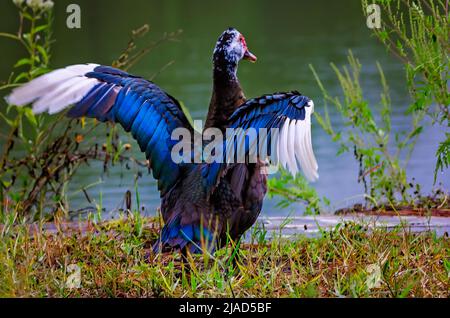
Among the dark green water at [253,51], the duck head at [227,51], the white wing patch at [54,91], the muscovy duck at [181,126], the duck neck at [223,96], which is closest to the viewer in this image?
the muscovy duck at [181,126]

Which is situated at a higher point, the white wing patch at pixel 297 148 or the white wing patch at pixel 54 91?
the white wing patch at pixel 54 91

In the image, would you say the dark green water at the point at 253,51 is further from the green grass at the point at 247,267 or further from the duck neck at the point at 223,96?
the duck neck at the point at 223,96

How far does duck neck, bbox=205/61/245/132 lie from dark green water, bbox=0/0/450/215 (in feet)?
9.88

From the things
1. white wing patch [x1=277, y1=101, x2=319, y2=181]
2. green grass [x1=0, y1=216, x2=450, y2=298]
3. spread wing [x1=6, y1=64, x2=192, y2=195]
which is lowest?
green grass [x1=0, y1=216, x2=450, y2=298]

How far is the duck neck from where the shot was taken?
466cm

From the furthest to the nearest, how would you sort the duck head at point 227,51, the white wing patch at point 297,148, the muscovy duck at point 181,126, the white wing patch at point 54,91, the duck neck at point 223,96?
the duck head at point 227,51, the duck neck at point 223,96, the white wing patch at point 54,91, the muscovy duck at point 181,126, the white wing patch at point 297,148

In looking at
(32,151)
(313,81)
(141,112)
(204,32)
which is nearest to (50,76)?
(141,112)

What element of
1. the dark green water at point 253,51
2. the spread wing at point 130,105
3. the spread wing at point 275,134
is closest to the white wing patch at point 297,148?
the spread wing at point 275,134

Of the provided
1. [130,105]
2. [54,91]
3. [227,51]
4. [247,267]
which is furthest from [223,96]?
[247,267]

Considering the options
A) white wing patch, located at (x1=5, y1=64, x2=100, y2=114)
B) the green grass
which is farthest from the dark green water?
white wing patch, located at (x1=5, y1=64, x2=100, y2=114)

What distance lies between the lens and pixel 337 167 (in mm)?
9922

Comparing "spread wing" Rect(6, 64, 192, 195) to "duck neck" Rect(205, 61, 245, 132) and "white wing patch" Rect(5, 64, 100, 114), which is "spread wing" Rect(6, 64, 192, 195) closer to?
"white wing patch" Rect(5, 64, 100, 114)

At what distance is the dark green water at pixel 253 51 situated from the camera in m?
9.58

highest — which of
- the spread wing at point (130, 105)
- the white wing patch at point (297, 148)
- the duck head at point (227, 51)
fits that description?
the duck head at point (227, 51)
